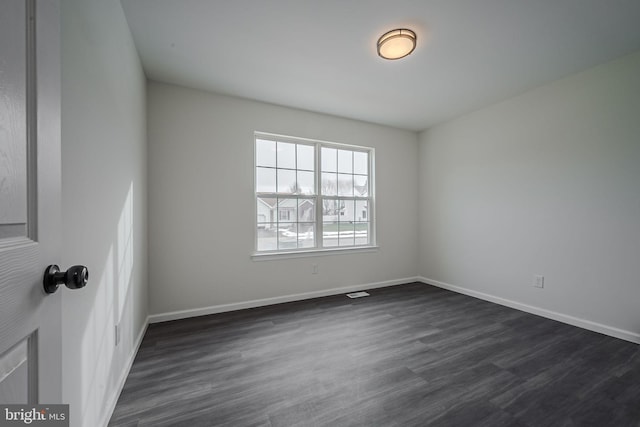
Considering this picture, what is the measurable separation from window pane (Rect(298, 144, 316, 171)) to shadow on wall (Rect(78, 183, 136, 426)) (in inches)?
82.3

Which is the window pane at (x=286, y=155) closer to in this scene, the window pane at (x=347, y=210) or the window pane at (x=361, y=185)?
the window pane at (x=347, y=210)

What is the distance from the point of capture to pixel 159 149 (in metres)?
2.80

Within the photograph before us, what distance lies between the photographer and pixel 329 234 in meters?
3.85

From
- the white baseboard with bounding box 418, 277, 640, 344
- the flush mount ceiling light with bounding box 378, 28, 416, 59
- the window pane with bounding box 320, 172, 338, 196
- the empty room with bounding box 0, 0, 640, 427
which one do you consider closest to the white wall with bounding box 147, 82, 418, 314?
the empty room with bounding box 0, 0, 640, 427

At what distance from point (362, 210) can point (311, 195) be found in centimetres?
96

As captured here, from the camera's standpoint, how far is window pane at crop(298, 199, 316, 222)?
11.9ft

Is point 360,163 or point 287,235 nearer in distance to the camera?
point 287,235

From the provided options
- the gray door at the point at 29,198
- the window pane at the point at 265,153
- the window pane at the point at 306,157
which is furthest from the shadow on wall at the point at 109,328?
the window pane at the point at 306,157

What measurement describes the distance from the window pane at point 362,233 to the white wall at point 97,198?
9.48ft

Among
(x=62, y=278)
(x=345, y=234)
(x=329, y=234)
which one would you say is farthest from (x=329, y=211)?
(x=62, y=278)

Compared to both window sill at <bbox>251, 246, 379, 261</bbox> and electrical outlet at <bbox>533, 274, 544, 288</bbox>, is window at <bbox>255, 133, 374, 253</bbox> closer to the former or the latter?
window sill at <bbox>251, 246, 379, 261</bbox>

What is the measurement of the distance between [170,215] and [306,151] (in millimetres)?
1922

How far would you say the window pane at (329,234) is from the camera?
3.80 m

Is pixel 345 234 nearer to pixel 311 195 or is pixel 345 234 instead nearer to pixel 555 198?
pixel 311 195
